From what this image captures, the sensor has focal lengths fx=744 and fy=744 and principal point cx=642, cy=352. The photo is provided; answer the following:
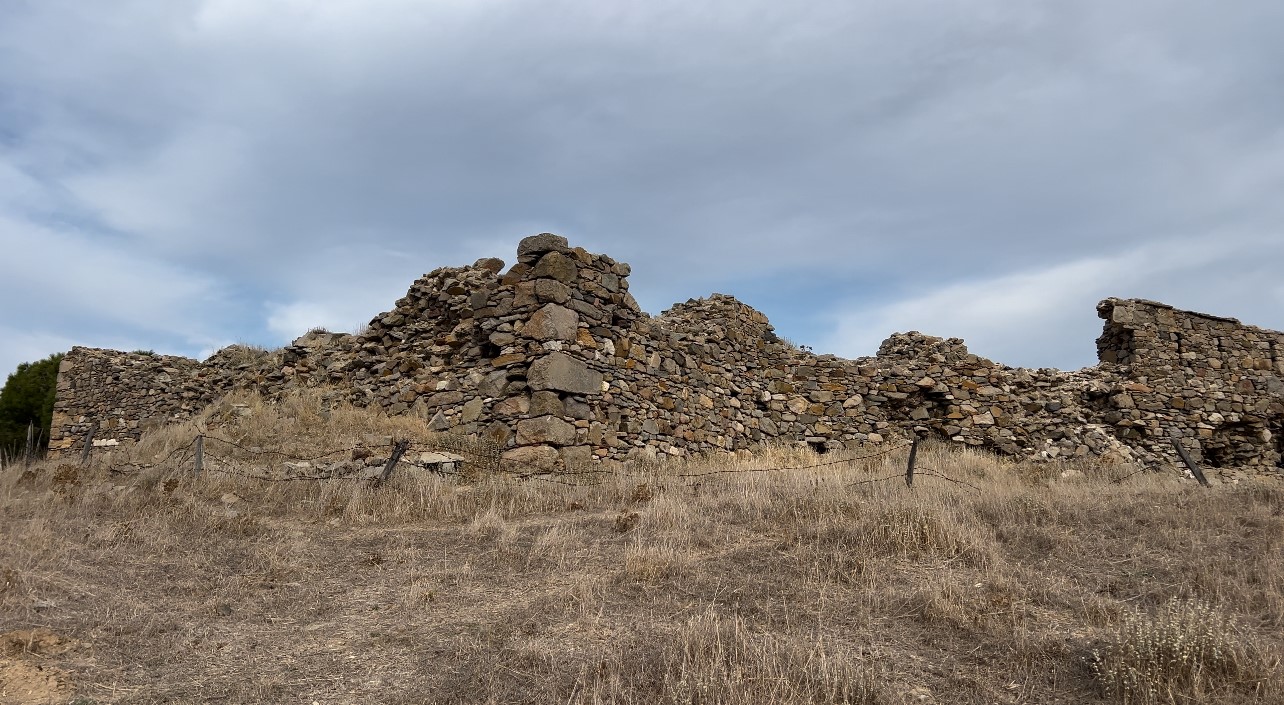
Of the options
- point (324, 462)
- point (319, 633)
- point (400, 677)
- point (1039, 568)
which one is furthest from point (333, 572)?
point (1039, 568)

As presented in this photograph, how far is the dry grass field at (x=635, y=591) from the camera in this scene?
430 cm

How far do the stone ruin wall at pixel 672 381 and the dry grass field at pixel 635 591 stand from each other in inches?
71.1

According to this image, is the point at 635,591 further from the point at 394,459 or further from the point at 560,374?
the point at 560,374

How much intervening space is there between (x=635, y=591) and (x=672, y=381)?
6955 mm

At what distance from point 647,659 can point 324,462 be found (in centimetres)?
724

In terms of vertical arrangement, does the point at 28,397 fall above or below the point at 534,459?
above

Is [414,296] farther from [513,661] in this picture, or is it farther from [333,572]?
[513,661]

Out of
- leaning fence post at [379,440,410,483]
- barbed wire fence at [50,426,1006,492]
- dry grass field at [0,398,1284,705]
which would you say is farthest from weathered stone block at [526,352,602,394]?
leaning fence post at [379,440,410,483]

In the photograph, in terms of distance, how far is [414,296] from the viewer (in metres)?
13.4

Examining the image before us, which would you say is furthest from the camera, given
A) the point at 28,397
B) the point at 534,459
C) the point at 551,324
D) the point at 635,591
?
the point at 28,397

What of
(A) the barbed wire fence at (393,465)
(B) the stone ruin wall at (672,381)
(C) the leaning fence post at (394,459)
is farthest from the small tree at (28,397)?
(C) the leaning fence post at (394,459)

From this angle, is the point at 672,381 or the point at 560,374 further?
the point at 672,381

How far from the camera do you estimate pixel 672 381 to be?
12.8 metres

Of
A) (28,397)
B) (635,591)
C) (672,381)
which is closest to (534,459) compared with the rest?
(672,381)
